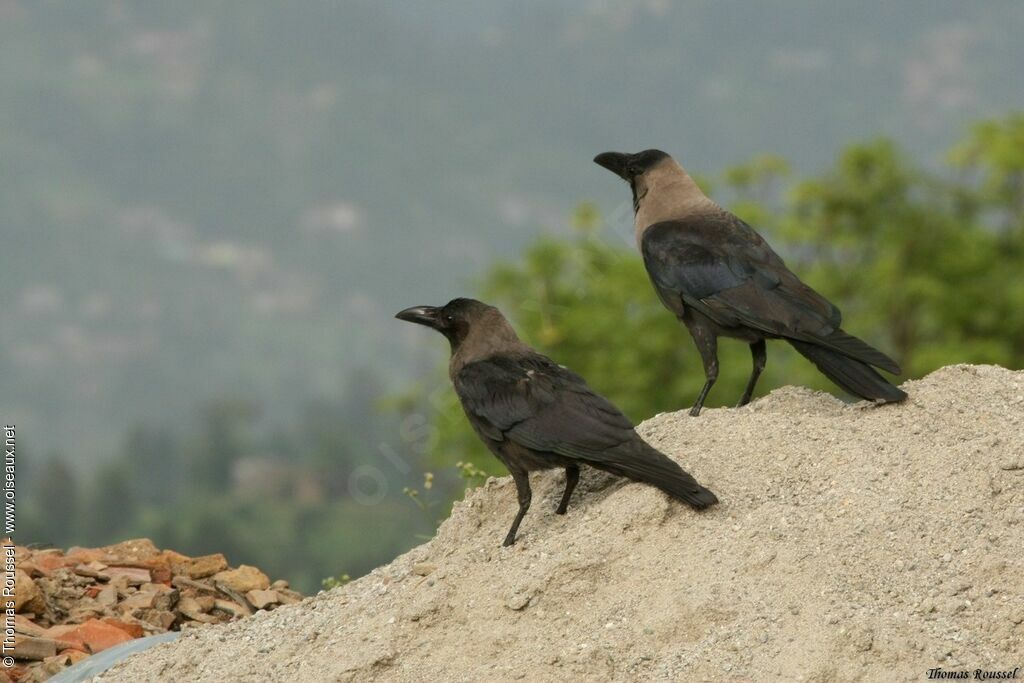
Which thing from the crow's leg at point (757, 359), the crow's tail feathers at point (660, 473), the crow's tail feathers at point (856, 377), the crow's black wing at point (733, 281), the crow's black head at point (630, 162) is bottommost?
the crow's tail feathers at point (660, 473)

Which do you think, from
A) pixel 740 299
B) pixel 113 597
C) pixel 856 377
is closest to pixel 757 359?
pixel 740 299

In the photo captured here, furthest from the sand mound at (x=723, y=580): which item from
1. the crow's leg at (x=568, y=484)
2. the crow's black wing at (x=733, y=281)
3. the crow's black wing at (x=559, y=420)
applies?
the crow's black wing at (x=733, y=281)

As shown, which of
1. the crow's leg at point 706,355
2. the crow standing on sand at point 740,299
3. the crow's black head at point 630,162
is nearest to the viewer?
the crow standing on sand at point 740,299

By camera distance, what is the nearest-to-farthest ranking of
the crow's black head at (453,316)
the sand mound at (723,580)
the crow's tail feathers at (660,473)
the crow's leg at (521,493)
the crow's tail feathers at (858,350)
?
the sand mound at (723,580)
the crow's tail feathers at (660,473)
the crow's leg at (521,493)
the crow's black head at (453,316)
the crow's tail feathers at (858,350)

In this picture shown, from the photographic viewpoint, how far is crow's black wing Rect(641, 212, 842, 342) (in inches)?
313

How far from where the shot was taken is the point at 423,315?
25.1 feet

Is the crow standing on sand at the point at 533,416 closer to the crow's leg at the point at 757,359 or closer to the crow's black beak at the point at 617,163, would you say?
the crow's leg at the point at 757,359

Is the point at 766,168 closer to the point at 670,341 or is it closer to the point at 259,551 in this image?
the point at 670,341

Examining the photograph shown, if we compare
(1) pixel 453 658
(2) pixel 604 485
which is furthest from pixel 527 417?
(1) pixel 453 658

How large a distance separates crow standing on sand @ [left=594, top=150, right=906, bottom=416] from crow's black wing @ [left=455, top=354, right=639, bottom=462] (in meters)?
1.25

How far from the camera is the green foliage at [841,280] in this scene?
93.8 feet

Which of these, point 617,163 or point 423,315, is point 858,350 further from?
point 423,315

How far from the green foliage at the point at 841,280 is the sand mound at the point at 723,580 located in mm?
19657

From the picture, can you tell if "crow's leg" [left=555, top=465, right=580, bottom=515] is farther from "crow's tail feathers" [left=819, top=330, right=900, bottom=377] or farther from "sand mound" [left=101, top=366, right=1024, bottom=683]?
"crow's tail feathers" [left=819, top=330, right=900, bottom=377]
